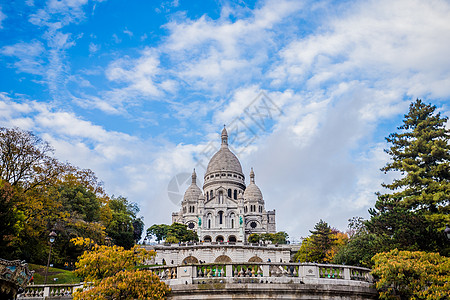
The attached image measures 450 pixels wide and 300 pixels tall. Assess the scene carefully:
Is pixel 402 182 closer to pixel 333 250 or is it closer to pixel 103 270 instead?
pixel 333 250

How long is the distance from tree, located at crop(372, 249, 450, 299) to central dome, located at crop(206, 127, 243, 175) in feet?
289

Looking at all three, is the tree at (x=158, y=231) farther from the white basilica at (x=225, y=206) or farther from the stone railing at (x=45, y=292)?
the stone railing at (x=45, y=292)

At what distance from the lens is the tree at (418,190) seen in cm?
2650

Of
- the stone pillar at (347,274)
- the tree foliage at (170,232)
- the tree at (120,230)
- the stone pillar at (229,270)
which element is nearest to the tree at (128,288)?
the stone pillar at (229,270)

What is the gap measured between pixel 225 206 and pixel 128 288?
78796 mm

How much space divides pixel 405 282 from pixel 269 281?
18.8 feet

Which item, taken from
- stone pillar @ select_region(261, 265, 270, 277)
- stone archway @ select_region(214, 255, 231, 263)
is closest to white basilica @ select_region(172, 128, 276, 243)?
stone archway @ select_region(214, 255, 231, 263)

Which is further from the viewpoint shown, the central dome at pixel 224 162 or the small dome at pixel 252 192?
the central dome at pixel 224 162

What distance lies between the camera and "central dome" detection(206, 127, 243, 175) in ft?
346

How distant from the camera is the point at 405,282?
16.4 meters

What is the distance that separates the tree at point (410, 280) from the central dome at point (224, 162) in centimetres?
8819

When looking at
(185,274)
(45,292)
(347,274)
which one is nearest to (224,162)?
(45,292)

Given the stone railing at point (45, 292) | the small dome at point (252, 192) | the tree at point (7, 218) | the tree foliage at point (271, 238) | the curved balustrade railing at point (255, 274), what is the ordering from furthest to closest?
the small dome at point (252, 192), the tree foliage at point (271, 238), the tree at point (7, 218), the stone railing at point (45, 292), the curved balustrade railing at point (255, 274)

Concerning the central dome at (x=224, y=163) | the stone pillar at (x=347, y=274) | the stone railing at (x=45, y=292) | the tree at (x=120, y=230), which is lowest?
the stone railing at (x=45, y=292)
